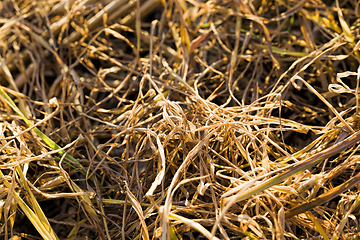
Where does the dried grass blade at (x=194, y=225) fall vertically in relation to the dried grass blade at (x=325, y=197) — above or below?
above

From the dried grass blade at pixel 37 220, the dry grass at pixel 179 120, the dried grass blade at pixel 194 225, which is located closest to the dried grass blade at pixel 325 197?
the dry grass at pixel 179 120

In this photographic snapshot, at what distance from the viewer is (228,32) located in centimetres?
71

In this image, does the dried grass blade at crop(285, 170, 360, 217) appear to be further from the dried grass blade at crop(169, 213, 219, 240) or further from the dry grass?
the dried grass blade at crop(169, 213, 219, 240)

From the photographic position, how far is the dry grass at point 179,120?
44cm

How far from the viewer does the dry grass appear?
441mm

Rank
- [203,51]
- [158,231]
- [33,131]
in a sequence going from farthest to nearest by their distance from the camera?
[203,51] → [33,131] → [158,231]

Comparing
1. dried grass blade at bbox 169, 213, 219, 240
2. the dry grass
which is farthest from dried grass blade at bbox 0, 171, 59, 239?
dried grass blade at bbox 169, 213, 219, 240

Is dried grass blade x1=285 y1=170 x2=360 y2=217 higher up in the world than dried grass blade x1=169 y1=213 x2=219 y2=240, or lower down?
lower down

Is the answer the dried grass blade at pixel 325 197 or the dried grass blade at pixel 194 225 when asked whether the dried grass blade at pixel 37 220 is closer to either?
the dried grass blade at pixel 194 225

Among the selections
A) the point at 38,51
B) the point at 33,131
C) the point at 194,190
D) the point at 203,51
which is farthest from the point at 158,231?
the point at 38,51

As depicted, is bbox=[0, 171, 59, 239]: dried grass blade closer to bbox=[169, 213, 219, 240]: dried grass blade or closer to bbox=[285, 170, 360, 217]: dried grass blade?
bbox=[169, 213, 219, 240]: dried grass blade

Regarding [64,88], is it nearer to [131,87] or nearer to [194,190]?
[131,87]

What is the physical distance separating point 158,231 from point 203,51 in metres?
0.43

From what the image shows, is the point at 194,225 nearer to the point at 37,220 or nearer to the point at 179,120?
the point at 179,120
